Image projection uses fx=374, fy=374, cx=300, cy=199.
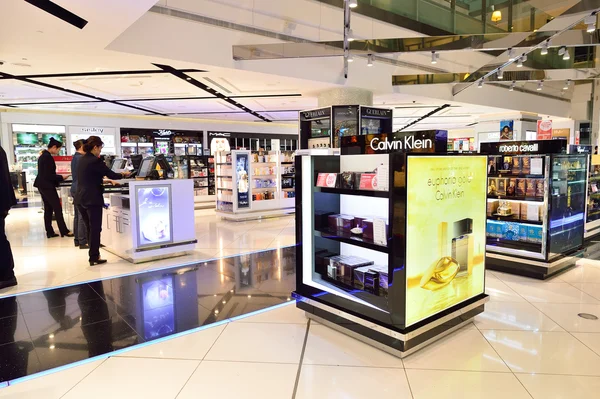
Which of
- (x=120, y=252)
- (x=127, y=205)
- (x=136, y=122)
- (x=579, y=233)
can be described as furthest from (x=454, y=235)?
(x=136, y=122)

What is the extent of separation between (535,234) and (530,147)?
44.4 inches

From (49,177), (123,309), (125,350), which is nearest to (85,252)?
(49,177)

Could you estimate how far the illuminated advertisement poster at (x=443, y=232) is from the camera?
2.72m

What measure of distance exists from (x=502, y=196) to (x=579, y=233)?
1388 millimetres

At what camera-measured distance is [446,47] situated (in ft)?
18.2

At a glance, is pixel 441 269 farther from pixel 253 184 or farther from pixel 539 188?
pixel 253 184

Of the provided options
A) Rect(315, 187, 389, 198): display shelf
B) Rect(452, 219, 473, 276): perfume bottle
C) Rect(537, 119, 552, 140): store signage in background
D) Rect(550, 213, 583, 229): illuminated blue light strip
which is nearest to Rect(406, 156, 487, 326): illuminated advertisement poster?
Rect(452, 219, 473, 276): perfume bottle

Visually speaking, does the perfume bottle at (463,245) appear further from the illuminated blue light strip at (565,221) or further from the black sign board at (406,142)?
the illuminated blue light strip at (565,221)

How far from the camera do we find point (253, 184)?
9.97 m

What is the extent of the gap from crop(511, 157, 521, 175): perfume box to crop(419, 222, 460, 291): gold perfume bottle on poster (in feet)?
8.91

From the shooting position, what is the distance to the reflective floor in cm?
295

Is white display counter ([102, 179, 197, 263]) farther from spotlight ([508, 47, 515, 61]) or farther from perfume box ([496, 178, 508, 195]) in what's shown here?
spotlight ([508, 47, 515, 61])

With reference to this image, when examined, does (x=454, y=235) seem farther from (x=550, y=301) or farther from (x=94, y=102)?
(x=94, y=102)

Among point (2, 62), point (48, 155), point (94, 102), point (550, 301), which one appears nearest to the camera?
point (550, 301)
